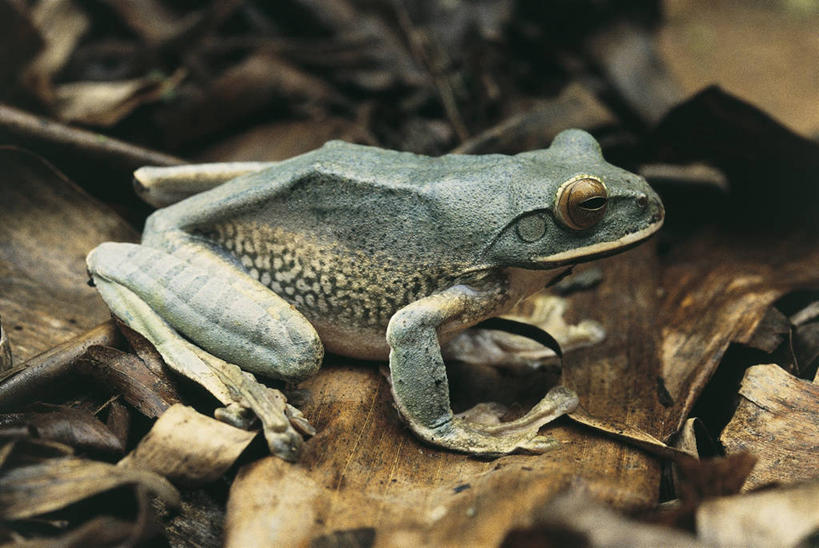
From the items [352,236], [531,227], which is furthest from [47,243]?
[531,227]

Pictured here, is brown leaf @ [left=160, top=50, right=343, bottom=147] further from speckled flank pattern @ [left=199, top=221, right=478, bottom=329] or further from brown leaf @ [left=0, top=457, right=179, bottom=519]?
brown leaf @ [left=0, top=457, right=179, bottom=519]

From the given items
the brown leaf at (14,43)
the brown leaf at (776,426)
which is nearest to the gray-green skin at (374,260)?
the brown leaf at (776,426)

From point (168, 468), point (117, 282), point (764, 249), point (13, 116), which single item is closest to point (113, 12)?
point (13, 116)

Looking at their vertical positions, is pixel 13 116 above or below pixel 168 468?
above

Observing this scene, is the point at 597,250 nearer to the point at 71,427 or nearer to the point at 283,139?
the point at 71,427

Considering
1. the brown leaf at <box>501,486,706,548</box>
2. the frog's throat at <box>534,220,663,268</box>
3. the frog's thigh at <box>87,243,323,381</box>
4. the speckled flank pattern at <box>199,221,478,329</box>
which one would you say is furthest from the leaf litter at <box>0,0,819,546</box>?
the frog's throat at <box>534,220,663,268</box>

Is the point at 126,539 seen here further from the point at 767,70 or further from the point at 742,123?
the point at 767,70
